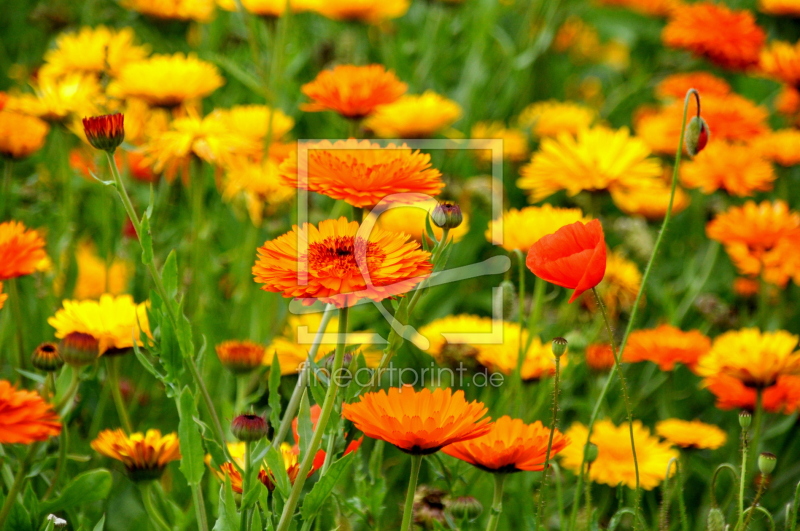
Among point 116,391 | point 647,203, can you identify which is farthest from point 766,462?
point 647,203

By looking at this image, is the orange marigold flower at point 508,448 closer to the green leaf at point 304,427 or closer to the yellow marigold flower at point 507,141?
the green leaf at point 304,427

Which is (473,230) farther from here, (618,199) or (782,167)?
(782,167)

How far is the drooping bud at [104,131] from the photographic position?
896 mm

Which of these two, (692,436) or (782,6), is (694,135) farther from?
(782,6)

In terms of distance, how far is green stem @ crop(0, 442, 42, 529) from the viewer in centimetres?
93

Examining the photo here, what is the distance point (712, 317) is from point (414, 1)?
1.47 m

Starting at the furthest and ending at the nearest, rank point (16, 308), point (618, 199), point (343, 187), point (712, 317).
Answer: point (618, 199) < point (712, 317) < point (16, 308) < point (343, 187)

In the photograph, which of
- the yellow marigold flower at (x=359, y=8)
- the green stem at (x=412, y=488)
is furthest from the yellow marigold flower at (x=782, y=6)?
the green stem at (x=412, y=488)

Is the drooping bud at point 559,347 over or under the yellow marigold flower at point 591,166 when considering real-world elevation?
under

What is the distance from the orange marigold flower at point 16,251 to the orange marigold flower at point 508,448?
0.50m

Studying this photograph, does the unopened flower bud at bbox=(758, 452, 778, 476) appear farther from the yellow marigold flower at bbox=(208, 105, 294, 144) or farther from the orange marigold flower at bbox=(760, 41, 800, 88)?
the orange marigold flower at bbox=(760, 41, 800, 88)

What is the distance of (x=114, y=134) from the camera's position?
0.91m

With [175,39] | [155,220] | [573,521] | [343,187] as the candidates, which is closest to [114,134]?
[343,187]

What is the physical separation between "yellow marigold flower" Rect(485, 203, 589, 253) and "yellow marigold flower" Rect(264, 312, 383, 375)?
0.23 m
